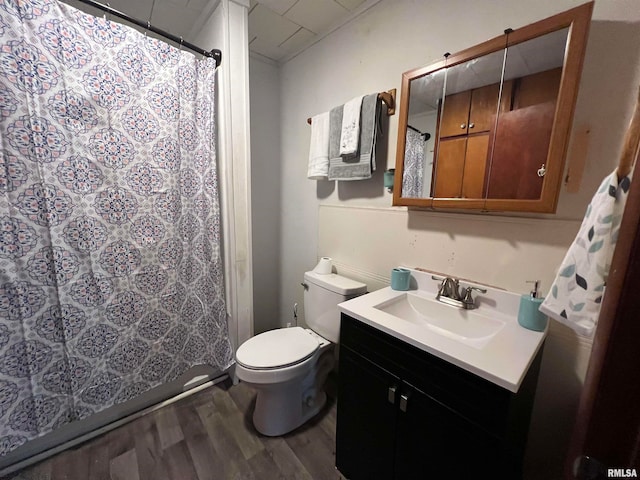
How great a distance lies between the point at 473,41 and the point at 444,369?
128 cm

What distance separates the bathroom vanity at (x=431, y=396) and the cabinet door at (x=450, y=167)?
1.51ft

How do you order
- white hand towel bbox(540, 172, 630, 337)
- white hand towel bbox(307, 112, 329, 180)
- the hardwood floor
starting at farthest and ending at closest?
white hand towel bbox(307, 112, 329, 180)
the hardwood floor
white hand towel bbox(540, 172, 630, 337)

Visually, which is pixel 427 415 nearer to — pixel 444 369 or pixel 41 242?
pixel 444 369

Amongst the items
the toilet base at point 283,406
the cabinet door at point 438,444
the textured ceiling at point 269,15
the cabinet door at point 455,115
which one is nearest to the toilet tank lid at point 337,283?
the toilet base at point 283,406

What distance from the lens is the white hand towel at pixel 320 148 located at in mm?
1607

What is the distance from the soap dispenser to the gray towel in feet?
2.87

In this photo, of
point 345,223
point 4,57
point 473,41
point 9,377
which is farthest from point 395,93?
point 9,377

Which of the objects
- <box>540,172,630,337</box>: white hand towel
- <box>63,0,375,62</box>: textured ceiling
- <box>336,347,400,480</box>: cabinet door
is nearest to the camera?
<box>540,172,630,337</box>: white hand towel

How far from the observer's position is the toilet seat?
4.22 feet

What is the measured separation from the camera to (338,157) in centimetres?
152

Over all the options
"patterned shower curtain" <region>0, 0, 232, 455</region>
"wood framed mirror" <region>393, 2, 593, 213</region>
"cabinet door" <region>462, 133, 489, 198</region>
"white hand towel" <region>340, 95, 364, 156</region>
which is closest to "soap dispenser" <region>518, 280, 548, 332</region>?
"wood framed mirror" <region>393, 2, 593, 213</region>

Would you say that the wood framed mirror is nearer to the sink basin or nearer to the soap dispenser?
the soap dispenser

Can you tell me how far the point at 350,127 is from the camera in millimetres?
1421

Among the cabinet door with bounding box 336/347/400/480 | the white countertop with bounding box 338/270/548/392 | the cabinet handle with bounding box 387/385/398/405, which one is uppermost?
the white countertop with bounding box 338/270/548/392
